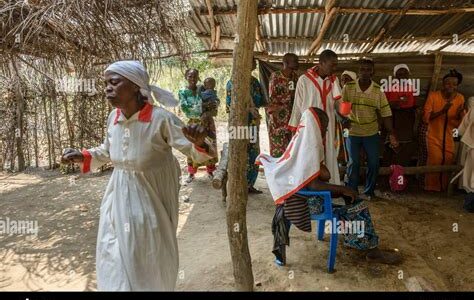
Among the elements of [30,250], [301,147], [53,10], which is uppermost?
[53,10]

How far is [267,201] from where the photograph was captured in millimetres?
5984

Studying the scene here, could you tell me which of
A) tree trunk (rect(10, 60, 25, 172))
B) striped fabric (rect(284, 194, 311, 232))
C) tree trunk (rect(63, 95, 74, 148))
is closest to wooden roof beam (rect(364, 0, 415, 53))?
striped fabric (rect(284, 194, 311, 232))

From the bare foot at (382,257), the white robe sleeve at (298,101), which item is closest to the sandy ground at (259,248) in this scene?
the bare foot at (382,257)

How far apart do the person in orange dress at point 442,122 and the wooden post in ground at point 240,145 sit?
419 cm

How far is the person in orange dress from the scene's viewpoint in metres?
5.82

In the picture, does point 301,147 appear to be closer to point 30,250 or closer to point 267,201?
point 267,201

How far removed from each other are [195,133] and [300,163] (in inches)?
58.4

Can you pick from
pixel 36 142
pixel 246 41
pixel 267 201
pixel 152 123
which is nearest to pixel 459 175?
pixel 267 201

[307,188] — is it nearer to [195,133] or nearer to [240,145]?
[240,145]

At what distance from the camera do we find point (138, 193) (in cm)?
249

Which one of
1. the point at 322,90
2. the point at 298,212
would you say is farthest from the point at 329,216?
the point at 322,90

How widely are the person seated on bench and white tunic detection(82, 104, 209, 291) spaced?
1.23 m

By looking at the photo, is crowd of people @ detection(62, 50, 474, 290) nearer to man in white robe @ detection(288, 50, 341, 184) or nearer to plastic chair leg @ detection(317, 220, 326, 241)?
man in white robe @ detection(288, 50, 341, 184)

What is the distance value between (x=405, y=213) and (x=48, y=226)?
4813 millimetres
